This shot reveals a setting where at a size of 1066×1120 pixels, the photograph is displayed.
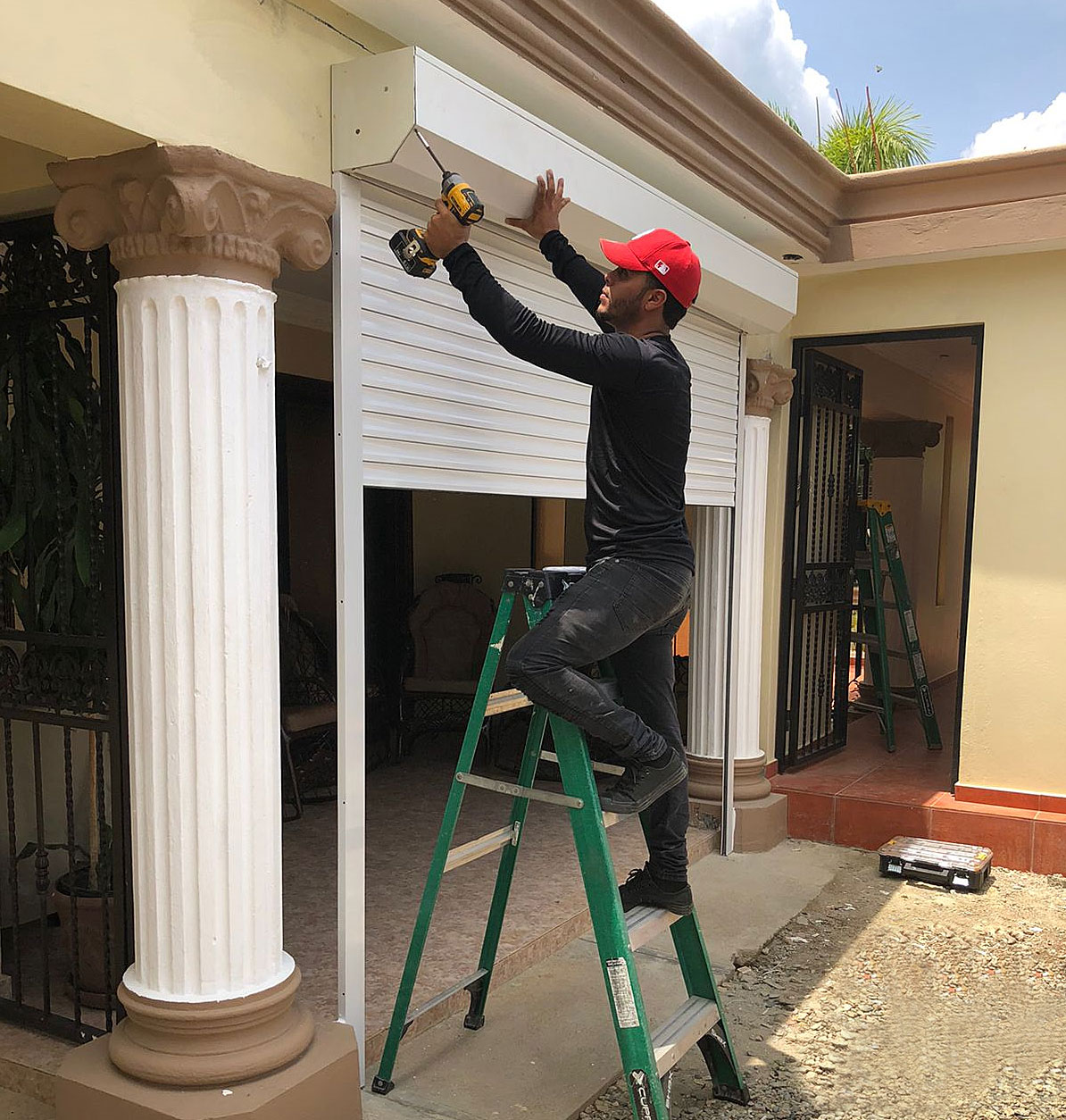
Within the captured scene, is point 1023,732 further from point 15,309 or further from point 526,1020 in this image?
point 15,309

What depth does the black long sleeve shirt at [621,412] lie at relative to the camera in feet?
7.47

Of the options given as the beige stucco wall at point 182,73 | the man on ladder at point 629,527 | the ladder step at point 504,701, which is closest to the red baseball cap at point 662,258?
the man on ladder at point 629,527

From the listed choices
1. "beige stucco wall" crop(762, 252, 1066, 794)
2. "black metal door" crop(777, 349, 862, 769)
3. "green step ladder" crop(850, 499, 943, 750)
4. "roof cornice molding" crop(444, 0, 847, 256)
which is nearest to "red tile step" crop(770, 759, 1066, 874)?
"beige stucco wall" crop(762, 252, 1066, 794)

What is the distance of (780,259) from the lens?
5.18 meters

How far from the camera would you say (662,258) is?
247 centimetres

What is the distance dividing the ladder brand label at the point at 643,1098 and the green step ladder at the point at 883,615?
4.76 metres

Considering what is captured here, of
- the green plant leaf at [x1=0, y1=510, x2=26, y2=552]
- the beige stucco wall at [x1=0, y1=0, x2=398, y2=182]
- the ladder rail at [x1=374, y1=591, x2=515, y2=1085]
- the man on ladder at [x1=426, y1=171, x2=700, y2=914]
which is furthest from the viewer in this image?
the green plant leaf at [x1=0, y1=510, x2=26, y2=552]

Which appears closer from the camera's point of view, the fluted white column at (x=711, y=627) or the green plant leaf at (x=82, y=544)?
the green plant leaf at (x=82, y=544)

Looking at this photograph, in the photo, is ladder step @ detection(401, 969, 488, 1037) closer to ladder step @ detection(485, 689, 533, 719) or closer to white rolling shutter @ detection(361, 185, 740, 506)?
ladder step @ detection(485, 689, 533, 719)

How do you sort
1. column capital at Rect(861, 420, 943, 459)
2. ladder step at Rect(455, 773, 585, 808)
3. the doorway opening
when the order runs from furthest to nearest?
1. column capital at Rect(861, 420, 943, 459)
2. the doorway opening
3. ladder step at Rect(455, 773, 585, 808)

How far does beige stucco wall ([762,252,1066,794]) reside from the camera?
5051mm

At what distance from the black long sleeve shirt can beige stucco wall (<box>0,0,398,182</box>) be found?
562 mm

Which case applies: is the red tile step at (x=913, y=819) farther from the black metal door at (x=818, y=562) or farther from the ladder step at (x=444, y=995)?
the ladder step at (x=444, y=995)

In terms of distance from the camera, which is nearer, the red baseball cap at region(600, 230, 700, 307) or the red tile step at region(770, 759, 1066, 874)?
the red baseball cap at region(600, 230, 700, 307)
